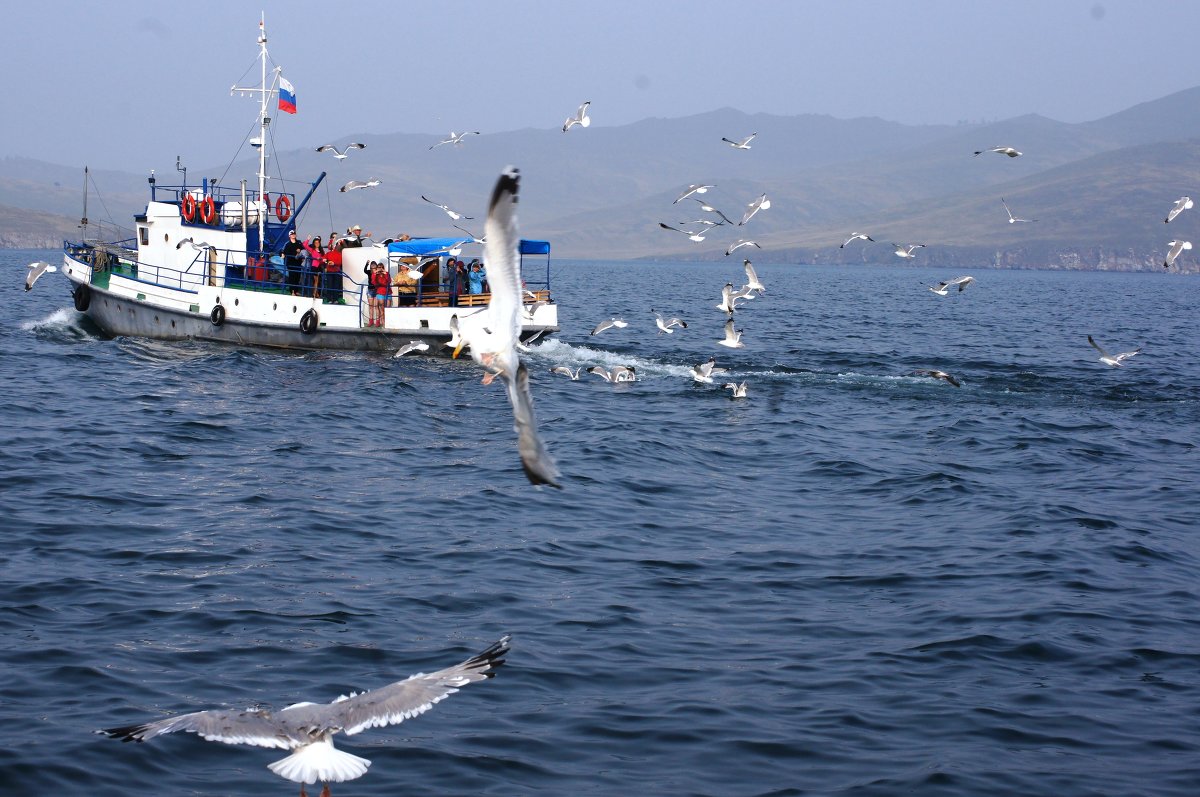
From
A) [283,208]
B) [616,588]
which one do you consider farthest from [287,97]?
[616,588]

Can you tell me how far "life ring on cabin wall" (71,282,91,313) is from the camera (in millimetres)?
39188

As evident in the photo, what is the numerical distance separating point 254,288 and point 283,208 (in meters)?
3.66

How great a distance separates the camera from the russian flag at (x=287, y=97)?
3891 centimetres

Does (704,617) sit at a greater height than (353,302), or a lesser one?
lesser

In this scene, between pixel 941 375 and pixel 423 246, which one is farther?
pixel 423 246

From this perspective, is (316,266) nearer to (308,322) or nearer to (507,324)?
(308,322)

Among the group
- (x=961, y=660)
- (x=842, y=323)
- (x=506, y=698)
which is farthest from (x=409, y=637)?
(x=842, y=323)

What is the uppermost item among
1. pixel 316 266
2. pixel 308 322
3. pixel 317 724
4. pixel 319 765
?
pixel 316 266

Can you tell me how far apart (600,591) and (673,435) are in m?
11.1

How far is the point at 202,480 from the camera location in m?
19.2

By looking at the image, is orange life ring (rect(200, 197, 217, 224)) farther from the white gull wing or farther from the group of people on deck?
the white gull wing

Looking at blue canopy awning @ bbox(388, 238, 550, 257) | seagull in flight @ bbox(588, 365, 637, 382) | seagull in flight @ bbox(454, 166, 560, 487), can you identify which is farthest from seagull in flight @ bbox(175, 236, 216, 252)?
seagull in flight @ bbox(454, 166, 560, 487)

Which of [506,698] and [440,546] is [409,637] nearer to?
[506,698]

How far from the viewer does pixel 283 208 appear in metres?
39.0
